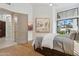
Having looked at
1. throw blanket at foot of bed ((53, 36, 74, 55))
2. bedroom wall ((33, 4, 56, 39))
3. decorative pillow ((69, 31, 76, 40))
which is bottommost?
throw blanket at foot of bed ((53, 36, 74, 55))

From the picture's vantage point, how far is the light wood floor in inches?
79.4

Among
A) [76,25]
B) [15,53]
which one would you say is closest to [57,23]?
[76,25]

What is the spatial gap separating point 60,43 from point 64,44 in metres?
0.07

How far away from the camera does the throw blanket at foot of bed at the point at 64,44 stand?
1999 mm

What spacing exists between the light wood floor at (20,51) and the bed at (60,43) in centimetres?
10

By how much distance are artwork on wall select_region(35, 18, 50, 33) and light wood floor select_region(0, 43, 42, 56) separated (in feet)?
1.02

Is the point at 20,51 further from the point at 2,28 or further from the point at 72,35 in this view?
the point at 72,35

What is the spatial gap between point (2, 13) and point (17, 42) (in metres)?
0.55

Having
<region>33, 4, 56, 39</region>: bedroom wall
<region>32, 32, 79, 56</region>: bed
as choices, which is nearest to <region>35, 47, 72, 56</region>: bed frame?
<region>32, 32, 79, 56</region>: bed

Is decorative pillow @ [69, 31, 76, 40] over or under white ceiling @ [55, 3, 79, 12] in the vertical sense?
under

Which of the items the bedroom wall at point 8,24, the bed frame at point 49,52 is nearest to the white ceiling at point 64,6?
the bed frame at point 49,52

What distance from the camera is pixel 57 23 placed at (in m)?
2.07

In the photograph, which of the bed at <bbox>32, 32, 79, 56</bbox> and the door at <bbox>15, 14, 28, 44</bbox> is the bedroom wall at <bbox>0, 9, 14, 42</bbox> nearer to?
the door at <bbox>15, 14, 28, 44</bbox>

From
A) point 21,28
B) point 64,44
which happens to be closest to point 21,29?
point 21,28
